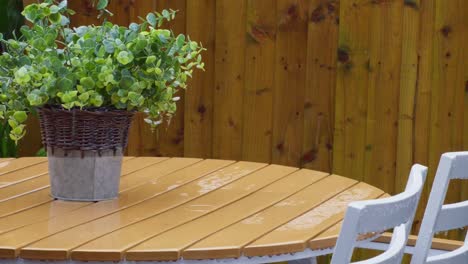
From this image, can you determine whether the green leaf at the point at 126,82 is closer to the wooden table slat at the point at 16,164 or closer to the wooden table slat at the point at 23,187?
the wooden table slat at the point at 23,187

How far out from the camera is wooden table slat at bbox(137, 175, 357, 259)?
84.0 inches

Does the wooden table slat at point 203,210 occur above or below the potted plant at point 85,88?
below

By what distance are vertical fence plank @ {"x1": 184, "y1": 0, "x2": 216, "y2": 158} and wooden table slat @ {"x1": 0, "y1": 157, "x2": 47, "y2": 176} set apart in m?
1.43

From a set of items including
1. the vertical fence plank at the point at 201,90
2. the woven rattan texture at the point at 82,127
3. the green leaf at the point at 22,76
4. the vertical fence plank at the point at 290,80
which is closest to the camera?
the green leaf at the point at 22,76

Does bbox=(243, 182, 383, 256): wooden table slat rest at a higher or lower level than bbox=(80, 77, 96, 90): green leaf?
lower

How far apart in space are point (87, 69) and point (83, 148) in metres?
0.21

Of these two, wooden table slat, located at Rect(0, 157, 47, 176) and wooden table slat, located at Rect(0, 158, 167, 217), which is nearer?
wooden table slat, located at Rect(0, 158, 167, 217)

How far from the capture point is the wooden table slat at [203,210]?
2.12 metres

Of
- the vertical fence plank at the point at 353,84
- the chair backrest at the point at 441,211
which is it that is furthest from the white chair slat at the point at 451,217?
the vertical fence plank at the point at 353,84

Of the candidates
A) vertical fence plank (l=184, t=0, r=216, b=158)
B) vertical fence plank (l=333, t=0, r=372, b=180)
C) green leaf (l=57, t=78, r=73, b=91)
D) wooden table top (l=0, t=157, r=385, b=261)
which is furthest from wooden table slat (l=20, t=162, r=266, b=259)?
vertical fence plank (l=184, t=0, r=216, b=158)

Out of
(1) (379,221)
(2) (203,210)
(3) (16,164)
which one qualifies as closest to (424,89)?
(3) (16,164)

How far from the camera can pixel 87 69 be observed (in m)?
2.52

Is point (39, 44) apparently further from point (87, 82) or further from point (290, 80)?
point (290, 80)

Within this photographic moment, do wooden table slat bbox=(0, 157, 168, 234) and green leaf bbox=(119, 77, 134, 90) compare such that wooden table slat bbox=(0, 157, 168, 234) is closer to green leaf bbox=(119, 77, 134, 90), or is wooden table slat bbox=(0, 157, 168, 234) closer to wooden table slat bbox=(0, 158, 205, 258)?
wooden table slat bbox=(0, 158, 205, 258)
